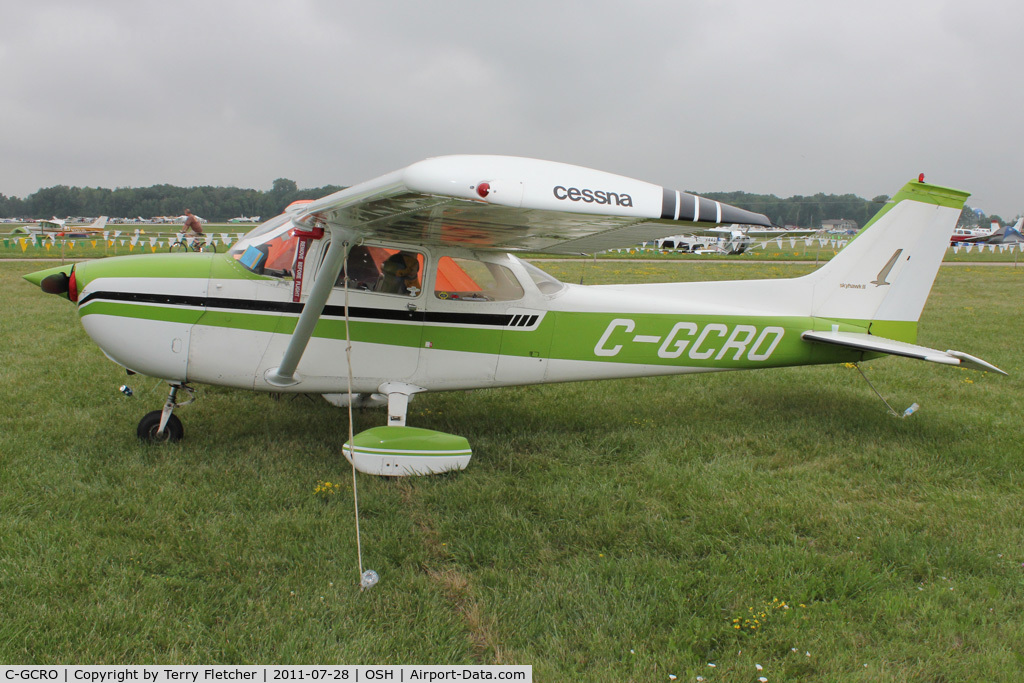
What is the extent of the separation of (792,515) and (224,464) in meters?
4.13

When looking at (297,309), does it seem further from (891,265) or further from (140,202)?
(140,202)

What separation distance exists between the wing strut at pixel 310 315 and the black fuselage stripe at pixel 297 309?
0.35 metres

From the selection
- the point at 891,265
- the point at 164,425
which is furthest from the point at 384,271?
the point at 891,265

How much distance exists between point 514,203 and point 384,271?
2308 mm

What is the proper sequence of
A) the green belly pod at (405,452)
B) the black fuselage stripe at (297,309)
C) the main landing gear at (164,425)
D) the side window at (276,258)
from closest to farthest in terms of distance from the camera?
the green belly pod at (405,452) < the black fuselage stripe at (297,309) < the side window at (276,258) < the main landing gear at (164,425)

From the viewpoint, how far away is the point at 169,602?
3055 mm

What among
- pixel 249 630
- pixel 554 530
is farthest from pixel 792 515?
pixel 249 630

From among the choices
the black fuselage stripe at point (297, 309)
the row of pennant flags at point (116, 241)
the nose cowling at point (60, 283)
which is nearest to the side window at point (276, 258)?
the black fuselage stripe at point (297, 309)

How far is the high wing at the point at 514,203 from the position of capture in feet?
9.38

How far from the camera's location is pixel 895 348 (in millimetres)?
5441

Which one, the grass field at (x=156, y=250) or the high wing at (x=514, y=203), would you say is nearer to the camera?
the high wing at (x=514, y=203)

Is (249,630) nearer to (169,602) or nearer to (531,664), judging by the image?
(169,602)

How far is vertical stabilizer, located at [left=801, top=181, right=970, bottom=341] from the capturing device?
6012mm

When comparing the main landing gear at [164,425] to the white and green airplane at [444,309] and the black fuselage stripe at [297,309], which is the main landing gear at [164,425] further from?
the black fuselage stripe at [297,309]
